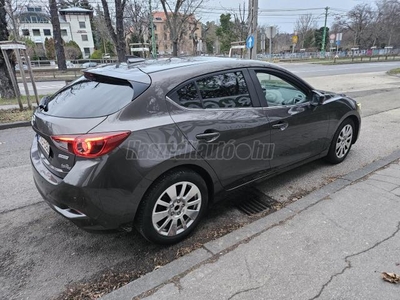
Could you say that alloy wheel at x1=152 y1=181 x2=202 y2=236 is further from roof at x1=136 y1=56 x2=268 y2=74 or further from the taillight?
roof at x1=136 y1=56 x2=268 y2=74

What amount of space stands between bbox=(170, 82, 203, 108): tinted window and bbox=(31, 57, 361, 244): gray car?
0.03ft

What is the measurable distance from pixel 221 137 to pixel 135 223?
109 cm

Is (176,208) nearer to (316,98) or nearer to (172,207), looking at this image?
(172,207)

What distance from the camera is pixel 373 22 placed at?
58969 millimetres

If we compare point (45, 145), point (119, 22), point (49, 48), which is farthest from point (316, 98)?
point (49, 48)

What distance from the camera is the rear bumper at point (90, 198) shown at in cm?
213

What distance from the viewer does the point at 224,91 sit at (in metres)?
2.87

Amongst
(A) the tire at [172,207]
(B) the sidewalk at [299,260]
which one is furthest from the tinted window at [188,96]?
(B) the sidewalk at [299,260]

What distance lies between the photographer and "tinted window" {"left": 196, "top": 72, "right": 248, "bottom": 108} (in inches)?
108

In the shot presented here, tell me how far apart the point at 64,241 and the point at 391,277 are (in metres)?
2.79

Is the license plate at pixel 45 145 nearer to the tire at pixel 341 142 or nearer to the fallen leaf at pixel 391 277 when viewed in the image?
the fallen leaf at pixel 391 277

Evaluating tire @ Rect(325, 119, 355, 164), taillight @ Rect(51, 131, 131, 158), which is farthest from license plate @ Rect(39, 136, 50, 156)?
tire @ Rect(325, 119, 355, 164)

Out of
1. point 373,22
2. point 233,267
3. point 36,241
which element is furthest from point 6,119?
point 373,22

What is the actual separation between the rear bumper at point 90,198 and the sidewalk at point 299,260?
1.70ft
